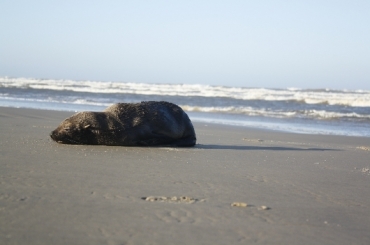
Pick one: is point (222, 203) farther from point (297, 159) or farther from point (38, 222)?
point (297, 159)

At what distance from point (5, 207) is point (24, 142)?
12.9ft

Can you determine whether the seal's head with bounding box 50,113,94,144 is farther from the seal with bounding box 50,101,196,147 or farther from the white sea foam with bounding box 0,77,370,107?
the white sea foam with bounding box 0,77,370,107

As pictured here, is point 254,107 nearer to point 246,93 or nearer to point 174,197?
point 246,93

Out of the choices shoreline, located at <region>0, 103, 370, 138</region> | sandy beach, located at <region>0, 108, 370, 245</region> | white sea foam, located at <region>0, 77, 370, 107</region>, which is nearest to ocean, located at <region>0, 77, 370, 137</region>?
shoreline, located at <region>0, 103, 370, 138</region>

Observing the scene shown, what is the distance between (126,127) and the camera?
7520mm

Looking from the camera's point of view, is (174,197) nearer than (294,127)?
Yes

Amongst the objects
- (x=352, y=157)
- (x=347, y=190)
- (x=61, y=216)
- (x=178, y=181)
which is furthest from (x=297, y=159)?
(x=61, y=216)

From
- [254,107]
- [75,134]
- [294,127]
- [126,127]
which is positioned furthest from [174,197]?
[254,107]

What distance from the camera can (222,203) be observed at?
4.04 meters

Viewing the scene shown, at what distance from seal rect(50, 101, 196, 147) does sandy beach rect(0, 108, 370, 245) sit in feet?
1.12

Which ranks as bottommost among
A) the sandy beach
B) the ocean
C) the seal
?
the ocean

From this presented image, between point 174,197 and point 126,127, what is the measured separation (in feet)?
11.5

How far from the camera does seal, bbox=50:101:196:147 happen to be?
7.49 meters

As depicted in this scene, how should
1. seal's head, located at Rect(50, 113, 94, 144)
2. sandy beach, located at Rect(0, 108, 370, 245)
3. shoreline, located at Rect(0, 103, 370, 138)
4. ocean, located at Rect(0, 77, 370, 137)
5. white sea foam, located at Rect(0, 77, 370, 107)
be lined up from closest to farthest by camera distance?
sandy beach, located at Rect(0, 108, 370, 245) < seal's head, located at Rect(50, 113, 94, 144) < shoreline, located at Rect(0, 103, 370, 138) < ocean, located at Rect(0, 77, 370, 137) < white sea foam, located at Rect(0, 77, 370, 107)
